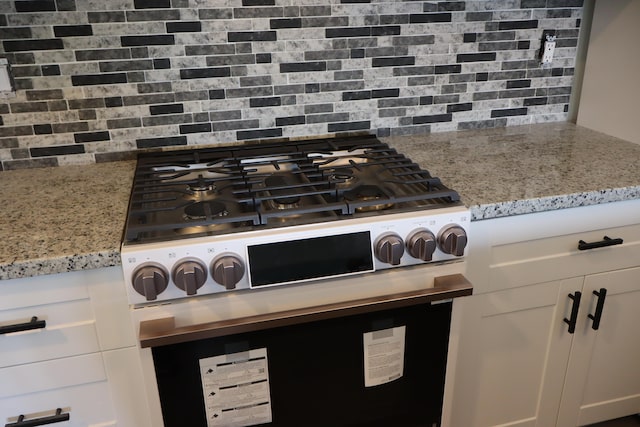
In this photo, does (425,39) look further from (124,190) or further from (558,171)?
(124,190)

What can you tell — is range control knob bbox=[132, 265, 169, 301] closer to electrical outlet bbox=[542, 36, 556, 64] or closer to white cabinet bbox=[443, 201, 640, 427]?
white cabinet bbox=[443, 201, 640, 427]

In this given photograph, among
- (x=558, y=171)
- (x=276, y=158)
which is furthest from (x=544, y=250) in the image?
(x=276, y=158)

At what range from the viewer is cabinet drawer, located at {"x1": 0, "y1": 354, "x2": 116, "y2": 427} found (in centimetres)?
120

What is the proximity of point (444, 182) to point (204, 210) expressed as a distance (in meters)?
0.62

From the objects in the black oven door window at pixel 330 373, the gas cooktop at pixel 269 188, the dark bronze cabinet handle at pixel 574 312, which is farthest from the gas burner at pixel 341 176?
the dark bronze cabinet handle at pixel 574 312

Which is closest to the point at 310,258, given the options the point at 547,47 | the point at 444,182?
the point at 444,182

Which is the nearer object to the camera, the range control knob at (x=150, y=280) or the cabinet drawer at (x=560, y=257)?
the range control knob at (x=150, y=280)

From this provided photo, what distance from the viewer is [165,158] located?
64.1 inches

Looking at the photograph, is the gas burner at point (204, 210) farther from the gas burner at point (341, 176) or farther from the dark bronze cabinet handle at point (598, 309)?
the dark bronze cabinet handle at point (598, 309)

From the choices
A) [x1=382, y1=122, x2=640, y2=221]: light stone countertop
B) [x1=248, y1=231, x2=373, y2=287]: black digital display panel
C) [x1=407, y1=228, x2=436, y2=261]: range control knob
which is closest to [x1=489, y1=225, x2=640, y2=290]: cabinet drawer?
[x1=382, y1=122, x2=640, y2=221]: light stone countertop

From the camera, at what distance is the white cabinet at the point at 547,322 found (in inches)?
55.2

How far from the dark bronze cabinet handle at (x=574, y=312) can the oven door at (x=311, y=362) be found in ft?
1.28

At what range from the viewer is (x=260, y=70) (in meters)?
1.69

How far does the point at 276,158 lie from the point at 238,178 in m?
0.22
